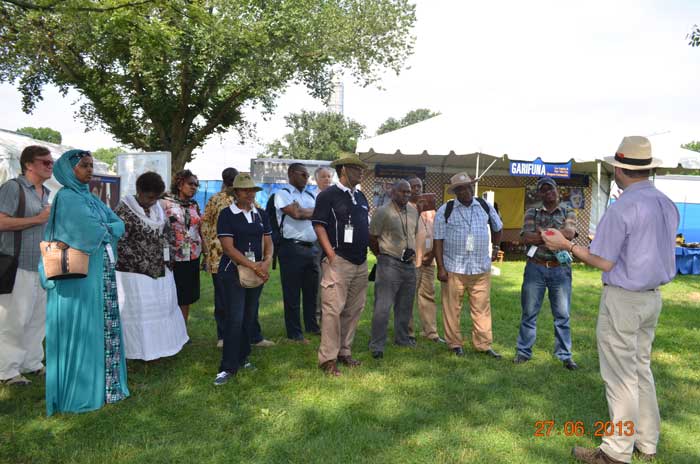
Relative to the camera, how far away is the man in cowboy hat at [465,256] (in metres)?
5.62

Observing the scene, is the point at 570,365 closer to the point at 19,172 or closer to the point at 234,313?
the point at 234,313

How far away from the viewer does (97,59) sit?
20250 mm

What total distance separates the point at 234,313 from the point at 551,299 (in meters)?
3.19

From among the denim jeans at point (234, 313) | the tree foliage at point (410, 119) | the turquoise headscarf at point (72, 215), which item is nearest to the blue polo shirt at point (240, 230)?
the denim jeans at point (234, 313)

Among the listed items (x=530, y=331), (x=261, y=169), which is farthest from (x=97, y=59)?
(x=530, y=331)

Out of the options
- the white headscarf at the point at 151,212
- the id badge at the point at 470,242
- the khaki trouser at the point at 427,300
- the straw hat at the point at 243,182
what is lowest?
the khaki trouser at the point at 427,300

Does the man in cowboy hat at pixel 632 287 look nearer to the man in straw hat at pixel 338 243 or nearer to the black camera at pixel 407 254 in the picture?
the man in straw hat at pixel 338 243

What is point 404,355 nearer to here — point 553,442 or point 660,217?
point 553,442

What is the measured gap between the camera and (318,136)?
60.2m

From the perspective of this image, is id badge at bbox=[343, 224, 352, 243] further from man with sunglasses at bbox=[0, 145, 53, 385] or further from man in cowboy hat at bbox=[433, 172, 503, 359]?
man with sunglasses at bbox=[0, 145, 53, 385]

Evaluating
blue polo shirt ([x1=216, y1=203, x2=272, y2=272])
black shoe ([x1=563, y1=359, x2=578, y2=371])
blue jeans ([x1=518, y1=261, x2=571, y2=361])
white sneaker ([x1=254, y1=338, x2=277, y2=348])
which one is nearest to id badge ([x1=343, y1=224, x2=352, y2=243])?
blue polo shirt ([x1=216, y1=203, x2=272, y2=272])

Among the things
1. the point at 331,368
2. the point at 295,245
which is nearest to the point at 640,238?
the point at 331,368

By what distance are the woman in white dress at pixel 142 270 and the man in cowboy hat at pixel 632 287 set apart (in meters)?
3.46

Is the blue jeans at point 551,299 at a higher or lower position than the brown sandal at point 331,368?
higher
